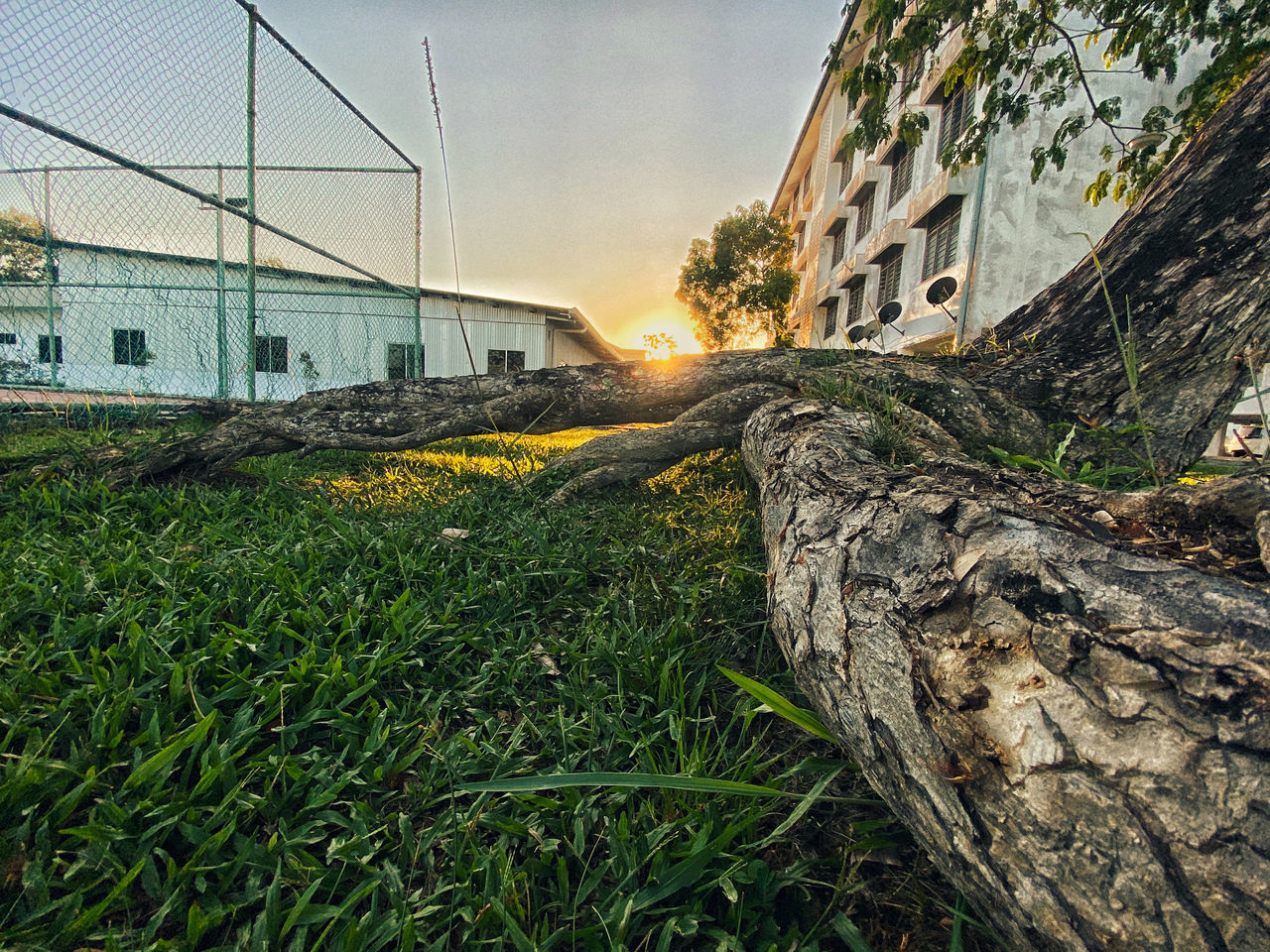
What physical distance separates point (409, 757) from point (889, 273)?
15990 millimetres

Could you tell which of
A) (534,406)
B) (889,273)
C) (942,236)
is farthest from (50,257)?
(889,273)

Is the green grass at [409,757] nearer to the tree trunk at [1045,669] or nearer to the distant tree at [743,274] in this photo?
the tree trunk at [1045,669]

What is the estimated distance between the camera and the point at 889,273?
14.3 metres

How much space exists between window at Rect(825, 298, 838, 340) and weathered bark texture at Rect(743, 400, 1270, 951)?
64.9 ft

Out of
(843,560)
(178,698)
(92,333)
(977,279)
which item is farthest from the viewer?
(977,279)

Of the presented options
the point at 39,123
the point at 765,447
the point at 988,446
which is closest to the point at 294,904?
the point at 765,447

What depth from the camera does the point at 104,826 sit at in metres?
0.85

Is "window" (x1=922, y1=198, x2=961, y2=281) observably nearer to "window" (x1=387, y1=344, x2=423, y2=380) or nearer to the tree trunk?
"window" (x1=387, y1=344, x2=423, y2=380)

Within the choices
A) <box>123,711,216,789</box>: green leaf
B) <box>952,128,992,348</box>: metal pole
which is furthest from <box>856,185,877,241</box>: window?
<box>123,711,216,789</box>: green leaf

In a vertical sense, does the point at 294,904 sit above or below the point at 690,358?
below

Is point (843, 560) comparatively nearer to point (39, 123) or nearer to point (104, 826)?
point (104, 826)

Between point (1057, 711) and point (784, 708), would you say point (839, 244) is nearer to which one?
point (784, 708)

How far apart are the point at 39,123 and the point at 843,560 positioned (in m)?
4.11

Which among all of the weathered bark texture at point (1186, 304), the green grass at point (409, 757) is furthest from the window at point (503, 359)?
the weathered bark texture at point (1186, 304)
